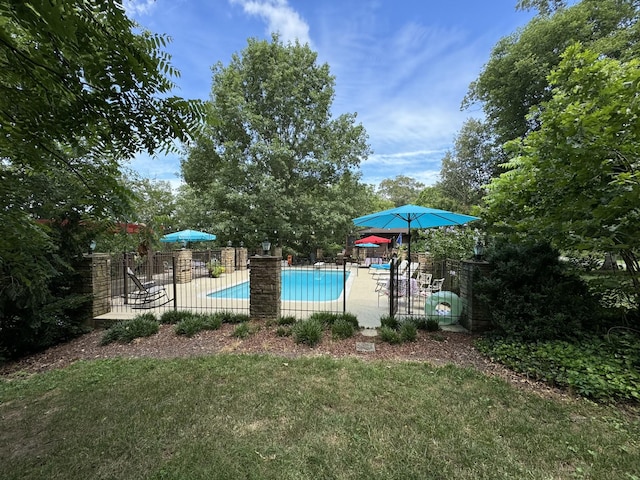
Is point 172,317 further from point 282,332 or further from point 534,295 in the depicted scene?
point 534,295

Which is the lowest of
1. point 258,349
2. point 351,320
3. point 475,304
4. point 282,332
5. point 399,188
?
point 258,349

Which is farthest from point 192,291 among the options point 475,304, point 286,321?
point 475,304

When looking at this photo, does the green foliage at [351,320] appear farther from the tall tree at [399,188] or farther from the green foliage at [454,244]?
the tall tree at [399,188]

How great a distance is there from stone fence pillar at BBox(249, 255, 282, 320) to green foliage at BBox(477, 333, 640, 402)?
13.4ft

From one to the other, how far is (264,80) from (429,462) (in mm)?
22127

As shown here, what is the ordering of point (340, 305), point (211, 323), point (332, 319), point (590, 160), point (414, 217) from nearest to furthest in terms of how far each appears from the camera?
point (590, 160)
point (211, 323)
point (332, 319)
point (414, 217)
point (340, 305)

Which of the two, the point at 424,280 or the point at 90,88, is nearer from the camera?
the point at 90,88

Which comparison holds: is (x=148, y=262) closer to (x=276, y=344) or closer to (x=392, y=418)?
(x=276, y=344)

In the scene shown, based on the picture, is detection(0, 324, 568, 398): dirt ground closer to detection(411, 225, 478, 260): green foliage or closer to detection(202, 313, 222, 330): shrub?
detection(202, 313, 222, 330): shrub

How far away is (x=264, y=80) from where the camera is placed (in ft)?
64.7

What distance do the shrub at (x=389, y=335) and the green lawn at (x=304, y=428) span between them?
103cm

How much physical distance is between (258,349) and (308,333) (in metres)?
0.91

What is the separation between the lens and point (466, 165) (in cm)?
2539

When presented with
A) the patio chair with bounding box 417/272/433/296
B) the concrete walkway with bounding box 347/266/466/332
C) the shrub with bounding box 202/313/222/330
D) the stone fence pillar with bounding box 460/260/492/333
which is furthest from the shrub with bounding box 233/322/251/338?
the patio chair with bounding box 417/272/433/296
